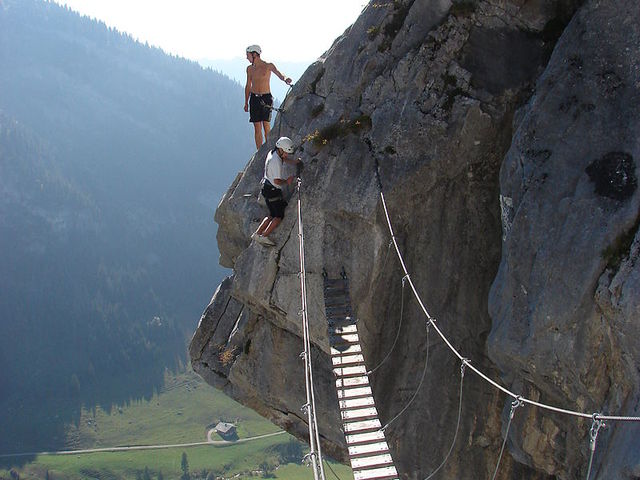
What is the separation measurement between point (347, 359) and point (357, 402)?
1573 millimetres

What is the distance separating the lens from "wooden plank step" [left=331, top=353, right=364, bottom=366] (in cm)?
1510

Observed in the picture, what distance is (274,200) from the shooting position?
61.3 feet

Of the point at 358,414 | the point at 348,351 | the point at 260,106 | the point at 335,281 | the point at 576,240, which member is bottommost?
the point at 358,414

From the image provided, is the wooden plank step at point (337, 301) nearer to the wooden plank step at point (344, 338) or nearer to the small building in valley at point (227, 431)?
the wooden plank step at point (344, 338)

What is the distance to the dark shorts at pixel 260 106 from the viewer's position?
23.1m

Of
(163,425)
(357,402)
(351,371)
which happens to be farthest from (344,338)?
(163,425)

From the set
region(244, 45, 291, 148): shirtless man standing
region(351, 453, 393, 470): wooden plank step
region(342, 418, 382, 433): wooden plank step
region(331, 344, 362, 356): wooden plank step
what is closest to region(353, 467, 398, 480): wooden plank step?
region(351, 453, 393, 470): wooden plank step

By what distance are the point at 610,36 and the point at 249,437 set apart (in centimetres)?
18084

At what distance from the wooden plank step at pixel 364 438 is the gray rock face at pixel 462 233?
2983mm

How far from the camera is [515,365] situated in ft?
40.5

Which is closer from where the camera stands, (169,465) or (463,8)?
(463,8)

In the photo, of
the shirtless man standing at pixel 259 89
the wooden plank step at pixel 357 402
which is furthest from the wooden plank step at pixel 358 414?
the shirtless man standing at pixel 259 89

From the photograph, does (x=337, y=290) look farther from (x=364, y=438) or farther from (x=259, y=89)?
(x=259, y=89)

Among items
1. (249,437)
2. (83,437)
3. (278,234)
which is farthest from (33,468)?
(278,234)
